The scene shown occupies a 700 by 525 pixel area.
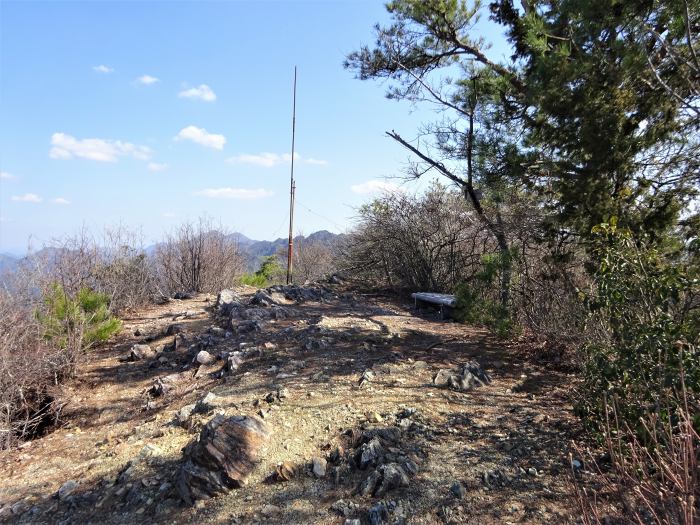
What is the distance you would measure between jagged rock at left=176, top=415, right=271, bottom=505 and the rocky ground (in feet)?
0.09

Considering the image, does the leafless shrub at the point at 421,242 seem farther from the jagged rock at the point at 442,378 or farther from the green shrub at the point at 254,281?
the green shrub at the point at 254,281

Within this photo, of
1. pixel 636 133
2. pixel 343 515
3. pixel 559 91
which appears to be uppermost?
pixel 559 91

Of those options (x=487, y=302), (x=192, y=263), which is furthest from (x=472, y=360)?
(x=192, y=263)

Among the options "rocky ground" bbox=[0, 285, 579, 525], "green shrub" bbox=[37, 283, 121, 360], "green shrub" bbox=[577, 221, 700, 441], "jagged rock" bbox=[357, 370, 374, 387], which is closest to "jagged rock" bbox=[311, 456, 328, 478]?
"rocky ground" bbox=[0, 285, 579, 525]

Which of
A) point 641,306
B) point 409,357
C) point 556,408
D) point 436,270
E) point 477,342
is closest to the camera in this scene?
point 641,306

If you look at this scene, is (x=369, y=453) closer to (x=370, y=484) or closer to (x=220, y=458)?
(x=370, y=484)

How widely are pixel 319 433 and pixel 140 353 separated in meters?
3.54

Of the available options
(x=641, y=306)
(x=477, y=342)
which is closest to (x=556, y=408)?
(x=641, y=306)

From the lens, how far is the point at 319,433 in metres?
3.08

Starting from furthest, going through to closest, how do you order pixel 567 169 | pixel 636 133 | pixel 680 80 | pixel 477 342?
pixel 477 342 → pixel 567 169 → pixel 636 133 → pixel 680 80

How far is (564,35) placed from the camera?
4270mm

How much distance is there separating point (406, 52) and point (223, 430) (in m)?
5.59

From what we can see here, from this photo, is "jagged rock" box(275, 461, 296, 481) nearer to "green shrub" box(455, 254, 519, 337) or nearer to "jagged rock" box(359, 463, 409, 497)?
"jagged rock" box(359, 463, 409, 497)

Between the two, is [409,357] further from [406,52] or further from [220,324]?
[406,52]
